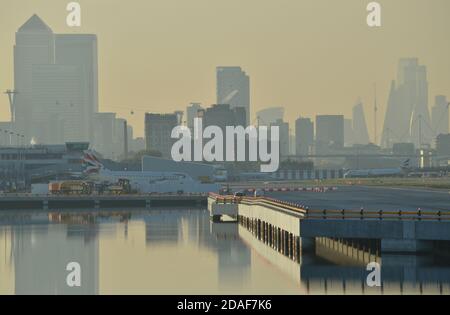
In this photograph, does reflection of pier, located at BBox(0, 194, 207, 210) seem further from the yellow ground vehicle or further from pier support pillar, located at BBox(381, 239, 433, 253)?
pier support pillar, located at BBox(381, 239, 433, 253)

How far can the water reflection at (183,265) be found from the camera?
6581cm

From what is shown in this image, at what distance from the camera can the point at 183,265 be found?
78.9 metres

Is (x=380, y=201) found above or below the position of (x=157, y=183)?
below

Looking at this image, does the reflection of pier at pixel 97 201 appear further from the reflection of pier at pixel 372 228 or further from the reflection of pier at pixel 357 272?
the reflection of pier at pixel 372 228

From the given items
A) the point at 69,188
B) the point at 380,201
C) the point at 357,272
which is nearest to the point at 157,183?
the point at 69,188

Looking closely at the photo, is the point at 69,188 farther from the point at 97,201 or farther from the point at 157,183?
the point at 97,201

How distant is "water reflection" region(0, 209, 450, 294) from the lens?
65812 mm

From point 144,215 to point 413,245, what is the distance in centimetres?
6963

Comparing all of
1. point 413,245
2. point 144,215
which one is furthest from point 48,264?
point 144,215

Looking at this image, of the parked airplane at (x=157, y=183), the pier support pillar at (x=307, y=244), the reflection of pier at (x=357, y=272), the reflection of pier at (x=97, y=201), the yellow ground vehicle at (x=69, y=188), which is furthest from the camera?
the parked airplane at (x=157, y=183)

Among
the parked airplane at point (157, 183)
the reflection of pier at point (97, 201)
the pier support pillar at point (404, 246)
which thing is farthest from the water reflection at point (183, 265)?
the parked airplane at point (157, 183)

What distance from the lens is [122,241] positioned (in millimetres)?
99812

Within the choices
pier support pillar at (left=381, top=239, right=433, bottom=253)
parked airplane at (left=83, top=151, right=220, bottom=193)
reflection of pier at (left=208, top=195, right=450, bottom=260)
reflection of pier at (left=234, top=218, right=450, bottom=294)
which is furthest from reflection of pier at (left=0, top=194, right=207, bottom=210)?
pier support pillar at (left=381, top=239, right=433, bottom=253)
